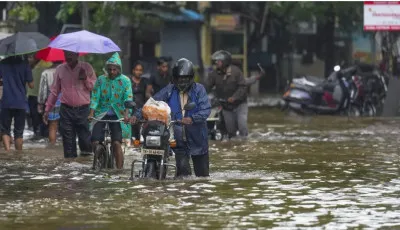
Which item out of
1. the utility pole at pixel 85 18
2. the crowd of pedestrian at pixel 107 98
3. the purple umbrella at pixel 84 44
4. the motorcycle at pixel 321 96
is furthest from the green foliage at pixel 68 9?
the purple umbrella at pixel 84 44

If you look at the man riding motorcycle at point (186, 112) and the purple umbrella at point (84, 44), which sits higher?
the purple umbrella at point (84, 44)

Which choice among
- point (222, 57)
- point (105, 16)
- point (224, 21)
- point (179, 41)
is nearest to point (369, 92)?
point (105, 16)

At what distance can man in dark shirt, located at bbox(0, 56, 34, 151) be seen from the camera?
1922 centimetres

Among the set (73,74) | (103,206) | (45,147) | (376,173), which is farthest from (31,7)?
(103,206)

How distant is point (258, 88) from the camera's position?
52406 mm

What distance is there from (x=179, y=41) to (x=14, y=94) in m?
27.9

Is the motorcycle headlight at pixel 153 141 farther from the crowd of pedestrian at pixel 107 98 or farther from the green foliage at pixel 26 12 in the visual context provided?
the green foliage at pixel 26 12

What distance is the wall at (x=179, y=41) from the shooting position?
153 feet

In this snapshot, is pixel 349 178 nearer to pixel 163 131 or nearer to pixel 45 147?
pixel 163 131

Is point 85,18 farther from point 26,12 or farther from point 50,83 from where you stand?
point 50,83

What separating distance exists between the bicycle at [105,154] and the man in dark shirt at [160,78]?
5574mm

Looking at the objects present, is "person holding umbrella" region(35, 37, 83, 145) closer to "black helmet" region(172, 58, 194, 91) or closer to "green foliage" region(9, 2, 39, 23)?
"black helmet" region(172, 58, 194, 91)

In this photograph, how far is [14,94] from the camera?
63.1 feet

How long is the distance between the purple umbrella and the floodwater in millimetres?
1523
